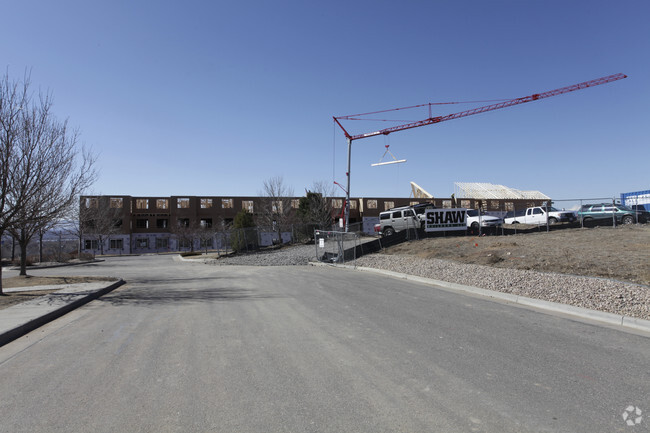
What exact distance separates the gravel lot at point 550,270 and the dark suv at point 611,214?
13.1 ft

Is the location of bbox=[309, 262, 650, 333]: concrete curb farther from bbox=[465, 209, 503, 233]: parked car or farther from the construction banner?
bbox=[465, 209, 503, 233]: parked car

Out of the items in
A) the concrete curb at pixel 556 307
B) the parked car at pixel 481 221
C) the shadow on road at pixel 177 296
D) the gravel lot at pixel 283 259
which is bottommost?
the gravel lot at pixel 283 259

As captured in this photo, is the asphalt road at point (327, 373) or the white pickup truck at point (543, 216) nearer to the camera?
the asphalt road at point (327, 373)

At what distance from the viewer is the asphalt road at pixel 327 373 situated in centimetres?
369

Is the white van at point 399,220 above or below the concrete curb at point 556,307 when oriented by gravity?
above

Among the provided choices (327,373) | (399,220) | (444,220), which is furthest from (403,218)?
(327,373)

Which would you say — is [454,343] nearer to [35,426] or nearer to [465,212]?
[35,426]

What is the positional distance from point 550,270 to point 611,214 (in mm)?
16233

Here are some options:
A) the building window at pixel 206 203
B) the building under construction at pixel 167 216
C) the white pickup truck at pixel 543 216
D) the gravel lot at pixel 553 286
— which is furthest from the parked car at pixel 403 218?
the building window at pixel 206 203

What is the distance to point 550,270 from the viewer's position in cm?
1205

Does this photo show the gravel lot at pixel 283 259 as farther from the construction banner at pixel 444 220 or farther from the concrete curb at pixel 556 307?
the concrete curb at pixel 556 307

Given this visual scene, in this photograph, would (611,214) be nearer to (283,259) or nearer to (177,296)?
(283,259)

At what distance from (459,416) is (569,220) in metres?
29.3

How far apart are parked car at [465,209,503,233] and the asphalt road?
18.8 meters
